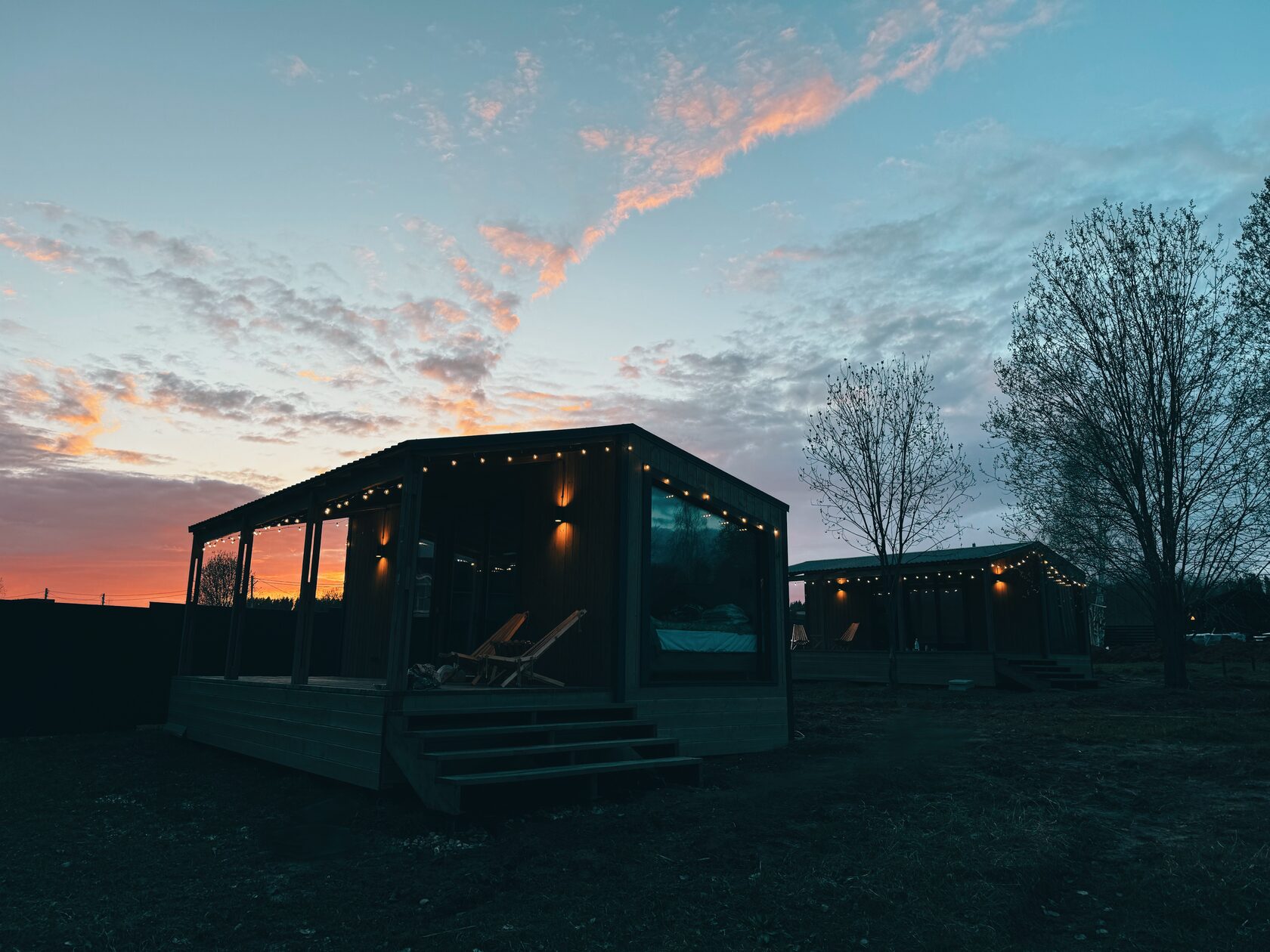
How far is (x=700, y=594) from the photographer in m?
9.56

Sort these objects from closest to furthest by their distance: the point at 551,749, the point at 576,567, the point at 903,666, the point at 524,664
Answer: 1. the point at 551,749
2. the point at 524,664
3. the point at 576,567
4. the point at 903,666

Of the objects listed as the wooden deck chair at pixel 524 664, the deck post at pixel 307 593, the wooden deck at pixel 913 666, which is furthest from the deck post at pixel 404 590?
the wooden deck at pixel 913 666

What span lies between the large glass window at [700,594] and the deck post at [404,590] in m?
2.96

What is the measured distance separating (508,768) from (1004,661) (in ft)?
55.3

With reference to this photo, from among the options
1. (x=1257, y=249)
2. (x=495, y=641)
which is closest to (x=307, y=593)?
(x=495, y=641)

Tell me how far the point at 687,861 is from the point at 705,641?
4960mm

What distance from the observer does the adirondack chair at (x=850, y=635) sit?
22625mm

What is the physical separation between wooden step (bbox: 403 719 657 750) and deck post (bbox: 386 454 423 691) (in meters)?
0.54

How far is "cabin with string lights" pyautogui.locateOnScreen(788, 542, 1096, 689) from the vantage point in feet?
64.2

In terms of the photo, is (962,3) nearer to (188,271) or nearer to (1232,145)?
(1232,145)

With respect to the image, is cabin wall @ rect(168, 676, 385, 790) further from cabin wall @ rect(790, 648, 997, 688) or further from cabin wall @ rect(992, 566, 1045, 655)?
cabin wall @ rect(992, 566, 1045, 655)

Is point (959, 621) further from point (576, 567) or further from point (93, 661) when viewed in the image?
point (93, 661)

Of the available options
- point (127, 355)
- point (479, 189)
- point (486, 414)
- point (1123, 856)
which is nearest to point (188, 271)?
point (127, 355)

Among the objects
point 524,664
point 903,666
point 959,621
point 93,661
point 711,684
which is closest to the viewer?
point 524,664
